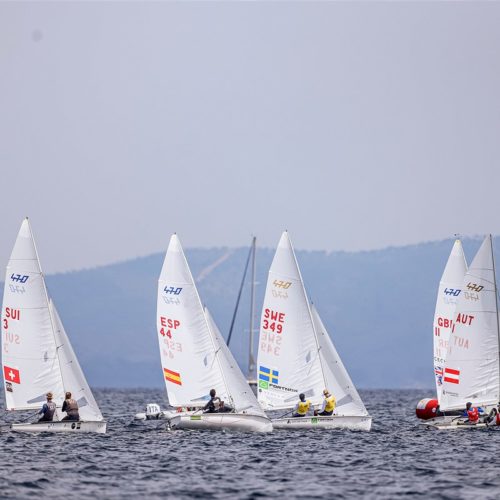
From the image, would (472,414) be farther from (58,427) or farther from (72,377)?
(58,427)

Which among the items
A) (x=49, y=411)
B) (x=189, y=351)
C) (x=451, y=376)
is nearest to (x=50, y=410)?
(x=49, y=411)

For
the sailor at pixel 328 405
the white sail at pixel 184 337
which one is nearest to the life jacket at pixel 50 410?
the white sail at pixel 184 337

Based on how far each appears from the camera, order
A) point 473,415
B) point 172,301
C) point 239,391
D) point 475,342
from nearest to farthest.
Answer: point 239,391
point 172,301
point 473,415
point 475,342

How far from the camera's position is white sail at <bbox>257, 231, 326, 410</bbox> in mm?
44594

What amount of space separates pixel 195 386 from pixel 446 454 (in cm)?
1020

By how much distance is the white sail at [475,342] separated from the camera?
4594 centimetres

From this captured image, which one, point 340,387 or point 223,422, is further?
point 340,387

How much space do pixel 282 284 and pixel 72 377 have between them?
8.73 meters

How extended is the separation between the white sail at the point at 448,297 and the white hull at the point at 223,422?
11.5m

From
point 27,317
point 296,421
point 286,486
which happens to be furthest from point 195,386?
point 286,486

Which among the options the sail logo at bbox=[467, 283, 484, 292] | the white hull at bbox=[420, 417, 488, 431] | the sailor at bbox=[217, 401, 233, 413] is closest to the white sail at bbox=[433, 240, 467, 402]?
the sail logo at bbox=[467, 283, 484, 292]

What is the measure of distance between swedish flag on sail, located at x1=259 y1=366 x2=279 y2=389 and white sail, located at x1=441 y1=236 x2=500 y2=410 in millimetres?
6254

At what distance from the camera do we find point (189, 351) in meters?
43.4

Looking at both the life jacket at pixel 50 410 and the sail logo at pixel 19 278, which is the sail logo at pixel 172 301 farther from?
the life jacket at pixel 50 410
